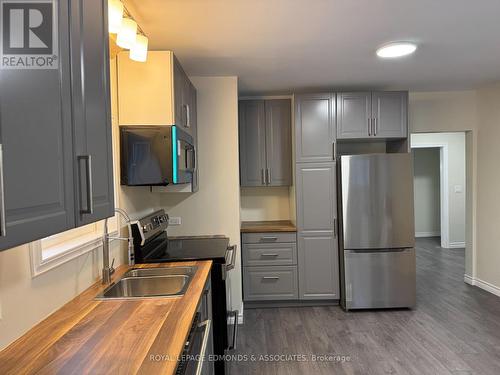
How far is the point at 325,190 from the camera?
11.4 ft

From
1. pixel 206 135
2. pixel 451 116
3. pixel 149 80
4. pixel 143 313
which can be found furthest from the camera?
pixel 451 116

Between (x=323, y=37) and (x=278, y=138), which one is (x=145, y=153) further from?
(x=278, y=138)

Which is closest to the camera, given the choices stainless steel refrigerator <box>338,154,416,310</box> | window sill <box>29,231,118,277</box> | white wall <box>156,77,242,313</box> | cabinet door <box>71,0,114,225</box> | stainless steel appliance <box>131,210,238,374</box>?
cabinet door <box>71,0,114,225</box>

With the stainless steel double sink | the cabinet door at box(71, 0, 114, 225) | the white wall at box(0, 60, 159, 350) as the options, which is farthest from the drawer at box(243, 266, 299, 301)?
the cabinet door at box(71, 0, 114, 225)

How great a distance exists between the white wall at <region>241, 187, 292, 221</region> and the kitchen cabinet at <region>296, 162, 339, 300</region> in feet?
1.74

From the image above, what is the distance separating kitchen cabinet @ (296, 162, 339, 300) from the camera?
3.49 metres

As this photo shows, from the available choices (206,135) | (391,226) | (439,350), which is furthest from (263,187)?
(439,350)

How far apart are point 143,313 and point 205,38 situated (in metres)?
1.80

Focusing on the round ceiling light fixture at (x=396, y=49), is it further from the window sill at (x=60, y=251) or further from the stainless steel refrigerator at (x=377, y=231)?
the window sill at (x=60, y=251)

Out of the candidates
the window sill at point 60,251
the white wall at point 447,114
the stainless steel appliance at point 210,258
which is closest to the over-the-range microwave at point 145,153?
the stainless steel appliance at point 210,258

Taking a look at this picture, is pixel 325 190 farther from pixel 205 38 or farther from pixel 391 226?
pixel 205 38

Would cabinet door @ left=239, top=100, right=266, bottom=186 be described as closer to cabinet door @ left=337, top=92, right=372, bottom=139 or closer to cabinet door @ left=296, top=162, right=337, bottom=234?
cabinet door @ left=296, top=162, right=337, bottom=234

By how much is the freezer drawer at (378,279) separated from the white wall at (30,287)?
2462 mm

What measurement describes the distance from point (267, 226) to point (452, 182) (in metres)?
4.29
